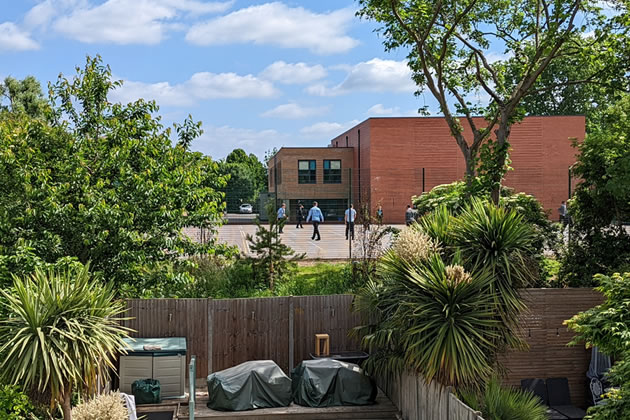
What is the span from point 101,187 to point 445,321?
22.4ft

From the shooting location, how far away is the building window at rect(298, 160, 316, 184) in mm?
42062

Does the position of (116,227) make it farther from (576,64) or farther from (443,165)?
(443,165)

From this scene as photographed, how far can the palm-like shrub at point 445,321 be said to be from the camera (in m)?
9.99

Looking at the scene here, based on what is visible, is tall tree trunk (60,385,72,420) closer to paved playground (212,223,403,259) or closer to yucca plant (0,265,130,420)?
yucca plant (0,265,130,420)

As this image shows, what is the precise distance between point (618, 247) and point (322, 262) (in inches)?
338

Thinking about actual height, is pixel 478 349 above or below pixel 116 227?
below

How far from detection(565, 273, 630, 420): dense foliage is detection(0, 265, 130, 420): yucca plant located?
5.88 metres

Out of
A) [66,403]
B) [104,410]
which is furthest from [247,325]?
[66,403]

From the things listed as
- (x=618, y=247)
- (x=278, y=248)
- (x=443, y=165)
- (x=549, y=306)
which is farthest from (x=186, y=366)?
(x=443, y=165)

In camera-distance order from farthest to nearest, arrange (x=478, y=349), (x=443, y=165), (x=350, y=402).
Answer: (x=443, y=165), (x=350, y=402), (x=478, y=349)

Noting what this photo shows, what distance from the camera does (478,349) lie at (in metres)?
10.1

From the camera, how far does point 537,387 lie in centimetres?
1178

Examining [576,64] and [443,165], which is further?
[443,165]

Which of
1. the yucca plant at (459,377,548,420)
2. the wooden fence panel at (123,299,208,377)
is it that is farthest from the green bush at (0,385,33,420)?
the yucca plant at (459,377,548,420)
